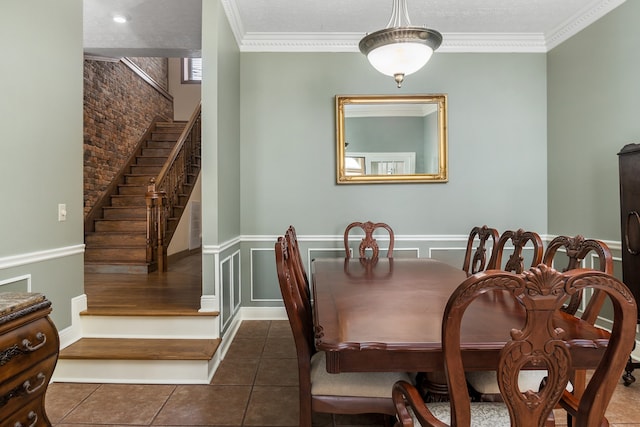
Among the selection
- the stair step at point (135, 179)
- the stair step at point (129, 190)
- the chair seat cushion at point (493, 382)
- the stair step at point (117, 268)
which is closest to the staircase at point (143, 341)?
the stair step at point (117, 268)

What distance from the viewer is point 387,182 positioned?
12.5 feet

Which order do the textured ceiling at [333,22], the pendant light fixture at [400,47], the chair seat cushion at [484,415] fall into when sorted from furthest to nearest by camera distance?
1. the textured ceiling at [333,22]
2. the pendant light fixture at [400,47]
3. the chair seat cushion at [484,415]

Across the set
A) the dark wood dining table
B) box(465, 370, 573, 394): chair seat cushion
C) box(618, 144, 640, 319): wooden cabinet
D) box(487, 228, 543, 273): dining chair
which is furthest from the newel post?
box(618, 144, 640, 319): wooden cabinet

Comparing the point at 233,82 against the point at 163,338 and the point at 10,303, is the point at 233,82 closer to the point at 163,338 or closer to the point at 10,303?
the point at 163,338

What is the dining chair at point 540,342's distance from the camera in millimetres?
792

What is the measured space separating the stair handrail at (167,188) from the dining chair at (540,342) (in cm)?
449

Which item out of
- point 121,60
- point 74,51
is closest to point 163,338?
point 74,51

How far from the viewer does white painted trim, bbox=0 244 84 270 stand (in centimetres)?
198

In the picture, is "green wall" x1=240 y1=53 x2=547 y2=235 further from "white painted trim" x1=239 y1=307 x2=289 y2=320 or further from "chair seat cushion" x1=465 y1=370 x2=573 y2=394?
"chair seat cushion" x1=465 y1=370 x2=573 y2=394

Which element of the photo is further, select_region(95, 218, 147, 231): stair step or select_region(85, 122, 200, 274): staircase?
select_region(95, 218, 147, 231): stair step

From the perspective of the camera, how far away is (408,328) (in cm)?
133

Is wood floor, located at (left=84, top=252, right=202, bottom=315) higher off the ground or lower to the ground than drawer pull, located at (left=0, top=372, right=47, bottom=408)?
lower

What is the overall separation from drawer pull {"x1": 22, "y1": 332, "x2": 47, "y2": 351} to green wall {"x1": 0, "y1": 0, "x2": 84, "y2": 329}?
2.96 ft

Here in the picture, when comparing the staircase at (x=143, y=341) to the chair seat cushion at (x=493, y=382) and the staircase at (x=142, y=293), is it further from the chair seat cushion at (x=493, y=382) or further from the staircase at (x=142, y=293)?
the chair seat cushion at (x=493, y=382)
